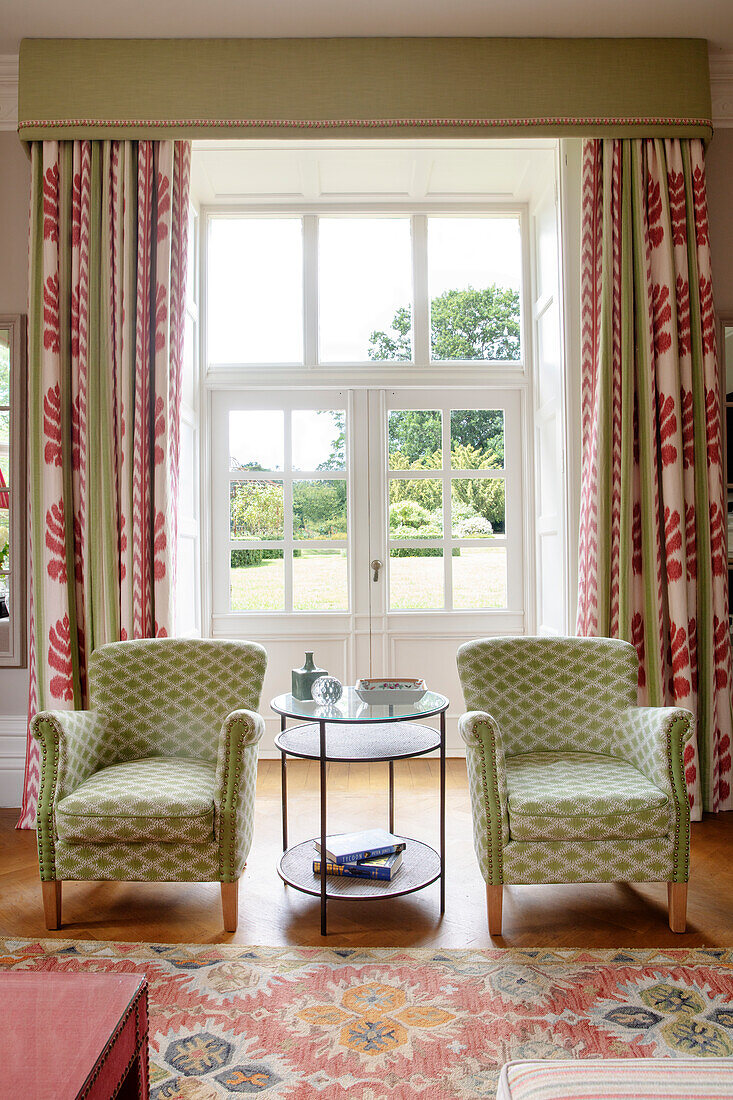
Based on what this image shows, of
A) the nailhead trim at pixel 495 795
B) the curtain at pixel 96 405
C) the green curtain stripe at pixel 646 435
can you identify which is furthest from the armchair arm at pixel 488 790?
the curtain at pixel 96 405

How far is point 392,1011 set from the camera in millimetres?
2053

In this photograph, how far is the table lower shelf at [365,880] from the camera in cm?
255

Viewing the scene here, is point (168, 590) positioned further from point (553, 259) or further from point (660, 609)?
point (553, 259)

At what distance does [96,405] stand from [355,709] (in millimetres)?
1971

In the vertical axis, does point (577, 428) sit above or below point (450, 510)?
above

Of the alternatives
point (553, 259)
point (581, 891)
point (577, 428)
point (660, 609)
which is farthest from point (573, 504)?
point (581, 891)

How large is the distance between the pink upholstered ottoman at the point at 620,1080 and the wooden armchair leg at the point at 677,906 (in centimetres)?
131

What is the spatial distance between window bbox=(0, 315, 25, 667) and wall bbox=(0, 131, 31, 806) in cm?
12

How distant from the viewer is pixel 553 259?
4.17 meters

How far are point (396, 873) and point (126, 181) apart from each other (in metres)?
3.27

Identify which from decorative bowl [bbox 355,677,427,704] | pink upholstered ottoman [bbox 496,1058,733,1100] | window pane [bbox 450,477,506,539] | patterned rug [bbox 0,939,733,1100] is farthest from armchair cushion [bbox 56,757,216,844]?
window pane [bbox 450,477,506,539]

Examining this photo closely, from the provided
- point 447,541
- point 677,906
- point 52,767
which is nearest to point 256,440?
point 447,541

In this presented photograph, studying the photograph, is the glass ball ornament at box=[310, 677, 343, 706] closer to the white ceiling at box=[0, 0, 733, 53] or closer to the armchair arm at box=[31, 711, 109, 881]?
the armchair arm at box=[31, 711, 109, 881]

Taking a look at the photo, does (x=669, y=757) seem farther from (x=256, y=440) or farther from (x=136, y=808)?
(x=256, y=440)
